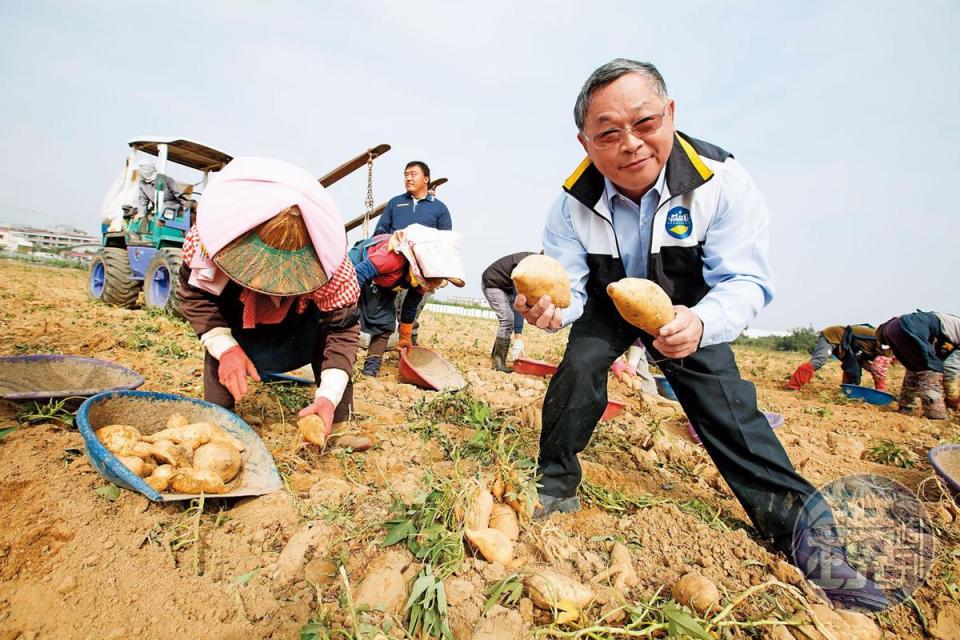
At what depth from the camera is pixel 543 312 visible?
1846 mm

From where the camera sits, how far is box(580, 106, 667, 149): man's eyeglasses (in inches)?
68.6

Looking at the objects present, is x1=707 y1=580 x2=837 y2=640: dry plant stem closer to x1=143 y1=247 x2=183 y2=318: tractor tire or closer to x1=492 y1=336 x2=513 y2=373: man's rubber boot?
x1=492 y1=336 x2=513 y2=373: man's rubber boot

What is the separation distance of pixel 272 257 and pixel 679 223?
166 cm

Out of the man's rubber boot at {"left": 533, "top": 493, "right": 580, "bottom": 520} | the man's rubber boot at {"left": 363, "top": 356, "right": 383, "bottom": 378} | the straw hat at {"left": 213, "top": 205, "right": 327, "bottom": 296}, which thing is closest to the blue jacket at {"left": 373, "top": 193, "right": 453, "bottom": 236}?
the man's rubber boot at {"left": 363, "top": 356, "right": 383, "bottom": 378}

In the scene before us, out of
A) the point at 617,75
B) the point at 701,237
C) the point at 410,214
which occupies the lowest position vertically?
the point at 701,237

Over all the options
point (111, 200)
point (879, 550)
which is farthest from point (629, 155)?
point (111, 200)

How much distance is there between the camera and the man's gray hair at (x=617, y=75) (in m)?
1.72

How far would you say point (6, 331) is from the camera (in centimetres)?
428

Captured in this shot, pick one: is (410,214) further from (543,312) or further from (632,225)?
(543,312)

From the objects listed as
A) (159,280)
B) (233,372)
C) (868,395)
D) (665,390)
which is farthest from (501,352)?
(159,280)

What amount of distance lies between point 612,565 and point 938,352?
578 cm

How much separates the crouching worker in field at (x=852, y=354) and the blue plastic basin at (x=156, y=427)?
6.79 metres

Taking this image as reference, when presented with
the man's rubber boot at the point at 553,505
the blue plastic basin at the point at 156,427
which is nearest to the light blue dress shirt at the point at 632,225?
the man's rubber boot at the point at 553,505

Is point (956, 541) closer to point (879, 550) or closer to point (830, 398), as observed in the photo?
point (879, 550)
